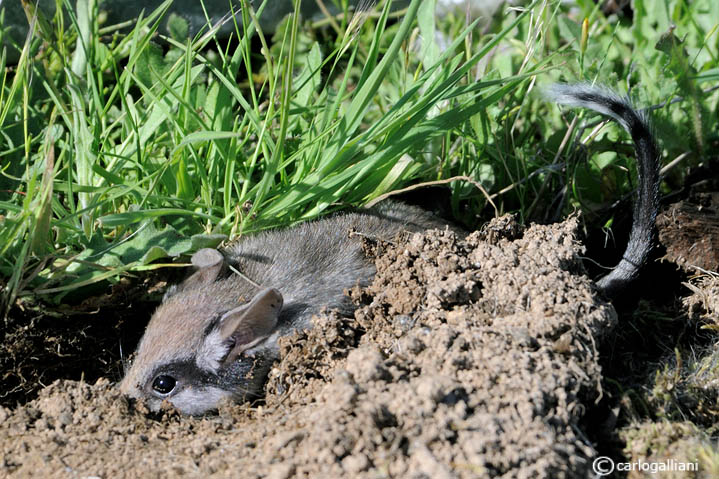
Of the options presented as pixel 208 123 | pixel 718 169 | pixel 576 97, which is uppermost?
pixel 576 97

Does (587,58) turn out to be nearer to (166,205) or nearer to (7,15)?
(166,205)

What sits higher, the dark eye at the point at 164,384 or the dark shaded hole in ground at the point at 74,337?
the dark shaded hole in ground at the point at 74,337

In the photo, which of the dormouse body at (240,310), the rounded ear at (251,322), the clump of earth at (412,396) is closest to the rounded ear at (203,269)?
the dormouse body at (240,310)

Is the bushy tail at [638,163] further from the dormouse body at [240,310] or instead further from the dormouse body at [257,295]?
the dormouse body at [240,310]

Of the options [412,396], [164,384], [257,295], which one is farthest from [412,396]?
[164,384]

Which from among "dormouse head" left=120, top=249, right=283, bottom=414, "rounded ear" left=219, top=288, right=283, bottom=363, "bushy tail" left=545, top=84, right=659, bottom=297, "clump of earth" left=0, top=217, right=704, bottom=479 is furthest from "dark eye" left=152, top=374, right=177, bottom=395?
"bushy tail" left=545, top=84, right=659, bottom=297

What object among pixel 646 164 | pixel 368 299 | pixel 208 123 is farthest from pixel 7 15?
pixel 646 164

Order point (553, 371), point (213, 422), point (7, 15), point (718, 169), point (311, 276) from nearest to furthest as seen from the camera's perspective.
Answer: point (553, 371), point (213, 422), point (311, 276), point (718, 169), point (7, 15)
